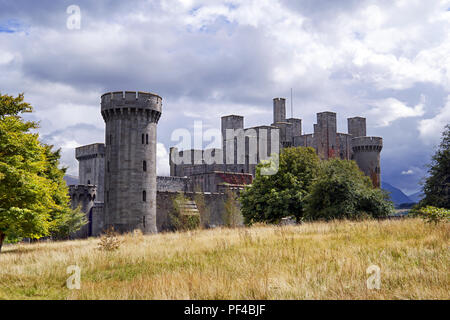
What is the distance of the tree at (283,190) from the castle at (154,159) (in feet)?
33.1

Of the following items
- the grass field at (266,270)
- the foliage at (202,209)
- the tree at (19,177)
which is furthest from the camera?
the foliage at (202,209)

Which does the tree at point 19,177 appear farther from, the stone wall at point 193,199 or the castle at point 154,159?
the stone wall at point 193,199

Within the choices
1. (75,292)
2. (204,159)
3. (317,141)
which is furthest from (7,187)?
(317,141)

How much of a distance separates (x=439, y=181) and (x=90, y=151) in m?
52.2

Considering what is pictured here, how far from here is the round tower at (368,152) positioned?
6456 cm

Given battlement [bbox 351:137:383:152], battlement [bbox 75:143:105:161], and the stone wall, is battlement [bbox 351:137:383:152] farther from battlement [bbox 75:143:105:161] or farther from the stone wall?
battlement [bbox 75:143:105:161]

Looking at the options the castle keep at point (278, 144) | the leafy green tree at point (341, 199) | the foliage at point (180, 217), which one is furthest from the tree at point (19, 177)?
the castle keep at point (278, 144)

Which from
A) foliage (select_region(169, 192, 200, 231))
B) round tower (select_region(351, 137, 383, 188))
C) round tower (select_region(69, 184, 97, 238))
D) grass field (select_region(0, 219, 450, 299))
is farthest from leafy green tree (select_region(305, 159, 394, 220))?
round tower (select_region(351, 137, 383, 188))

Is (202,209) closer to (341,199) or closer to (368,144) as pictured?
(341,199)

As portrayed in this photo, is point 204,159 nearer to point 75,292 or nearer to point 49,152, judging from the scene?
point 49,152

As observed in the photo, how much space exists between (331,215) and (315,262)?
59.2 ft

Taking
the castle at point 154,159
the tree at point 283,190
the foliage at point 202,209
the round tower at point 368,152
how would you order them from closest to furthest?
the tree at point 283,190 → the castle at point 154,159 → the foliage at point 202,209 → the round tower at point 368,152

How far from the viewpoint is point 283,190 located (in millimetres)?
35781

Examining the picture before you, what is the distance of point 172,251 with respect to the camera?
49.5 feet
